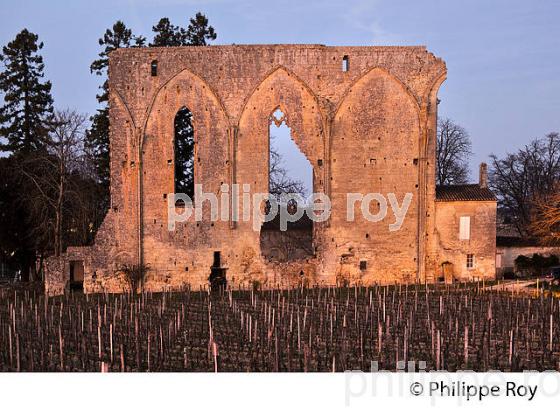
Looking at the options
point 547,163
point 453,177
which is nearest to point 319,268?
point 453,177

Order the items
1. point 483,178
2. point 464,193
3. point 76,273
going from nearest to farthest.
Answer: point 464,193
point 483,178
point 76,273

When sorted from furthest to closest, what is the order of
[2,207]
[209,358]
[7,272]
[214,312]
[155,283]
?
[7,272] < [2,207] < [155,283] < [214,312] < [209,358]

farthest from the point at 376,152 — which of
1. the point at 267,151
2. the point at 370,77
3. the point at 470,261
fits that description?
the point at 470,261

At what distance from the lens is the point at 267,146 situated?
27.4m

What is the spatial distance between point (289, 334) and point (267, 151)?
12595 mm

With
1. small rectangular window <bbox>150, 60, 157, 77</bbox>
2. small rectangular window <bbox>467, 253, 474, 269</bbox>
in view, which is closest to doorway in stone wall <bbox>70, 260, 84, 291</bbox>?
→ small rectangular window <bbox>150, 60, 157, 77</bbox>

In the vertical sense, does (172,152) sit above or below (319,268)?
above

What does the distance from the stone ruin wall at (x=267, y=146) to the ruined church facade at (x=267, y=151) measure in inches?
1.5

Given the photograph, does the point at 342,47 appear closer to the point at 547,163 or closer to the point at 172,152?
the point at 172,152

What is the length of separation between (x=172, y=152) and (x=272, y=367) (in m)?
15.5

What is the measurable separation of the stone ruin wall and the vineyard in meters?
2.71

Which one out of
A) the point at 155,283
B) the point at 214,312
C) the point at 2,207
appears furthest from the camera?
the point at 2,207

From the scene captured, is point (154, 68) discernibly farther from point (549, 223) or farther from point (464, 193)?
point (549, 223)

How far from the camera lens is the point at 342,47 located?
89.8ft
